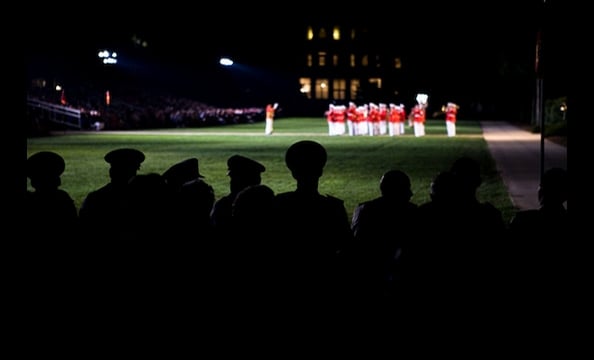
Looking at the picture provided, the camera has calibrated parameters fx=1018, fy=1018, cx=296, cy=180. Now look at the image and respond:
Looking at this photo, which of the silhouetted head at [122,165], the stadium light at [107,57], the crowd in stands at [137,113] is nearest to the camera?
the silhouetted head at [122,165]

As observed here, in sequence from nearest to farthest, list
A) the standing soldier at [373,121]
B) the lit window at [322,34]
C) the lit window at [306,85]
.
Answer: the standing soldier at [373,121], the lit window at [306,85], the lit window at [322,34]

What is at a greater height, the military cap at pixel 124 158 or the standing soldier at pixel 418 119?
the military cap at pixel 124 158

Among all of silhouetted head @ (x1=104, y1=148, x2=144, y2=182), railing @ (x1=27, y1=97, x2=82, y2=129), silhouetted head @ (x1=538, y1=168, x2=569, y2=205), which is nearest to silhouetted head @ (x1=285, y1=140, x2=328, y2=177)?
silhouetted head @ (x1=538, y1=168, x2=569, y2=205)

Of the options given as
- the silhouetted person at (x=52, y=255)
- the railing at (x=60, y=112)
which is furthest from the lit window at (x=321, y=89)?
the silhouetted person at (x=52, y=255)

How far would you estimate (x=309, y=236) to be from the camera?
18.7ft

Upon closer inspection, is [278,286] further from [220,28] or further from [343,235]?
[220,28]

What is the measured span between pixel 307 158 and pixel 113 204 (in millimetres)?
1907

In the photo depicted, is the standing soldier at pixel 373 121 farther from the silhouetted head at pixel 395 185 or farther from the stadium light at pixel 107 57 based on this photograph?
the silhouetted head at pixel 395 185

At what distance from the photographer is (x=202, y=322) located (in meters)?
5.48

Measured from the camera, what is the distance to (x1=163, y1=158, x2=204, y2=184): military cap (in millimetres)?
8352

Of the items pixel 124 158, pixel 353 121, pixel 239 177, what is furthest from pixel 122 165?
pixel 353 121

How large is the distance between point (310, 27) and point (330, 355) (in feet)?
415

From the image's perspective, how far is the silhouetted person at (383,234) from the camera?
5719 mm

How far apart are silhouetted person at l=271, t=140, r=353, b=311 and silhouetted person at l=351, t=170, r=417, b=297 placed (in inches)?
6.5
